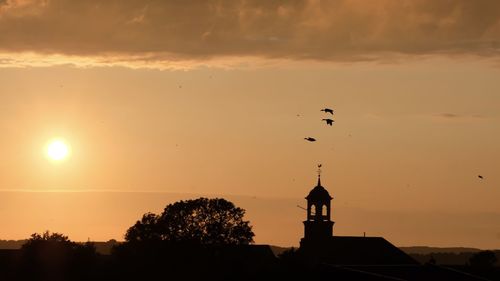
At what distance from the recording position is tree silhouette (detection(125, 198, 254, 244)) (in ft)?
498

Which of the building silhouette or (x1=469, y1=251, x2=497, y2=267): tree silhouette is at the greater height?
(x1=469, y1=251, x2=497, y2=267): tree silhouette

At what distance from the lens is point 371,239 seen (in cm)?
15075

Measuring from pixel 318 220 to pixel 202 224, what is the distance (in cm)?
1613

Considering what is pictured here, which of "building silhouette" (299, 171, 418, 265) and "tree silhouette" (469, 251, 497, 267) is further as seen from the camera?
"tree silhouette" (469, 251, 497, 267)

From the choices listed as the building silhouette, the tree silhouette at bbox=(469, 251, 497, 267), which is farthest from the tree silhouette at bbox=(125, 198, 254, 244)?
the tree silhouette at bbox=(469, 251, 497, 267)

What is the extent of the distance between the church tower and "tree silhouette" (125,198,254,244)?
11263mm

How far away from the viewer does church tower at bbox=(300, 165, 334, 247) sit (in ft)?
469

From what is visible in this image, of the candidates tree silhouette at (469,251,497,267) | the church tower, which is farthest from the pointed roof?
tree silhouette at (469,251,497,267)

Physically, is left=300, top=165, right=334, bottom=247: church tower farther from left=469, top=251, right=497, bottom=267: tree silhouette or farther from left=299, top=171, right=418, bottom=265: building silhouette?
left=469, top=251, right=497, bottom=267: tree silhouette

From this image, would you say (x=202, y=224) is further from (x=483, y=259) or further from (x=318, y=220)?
(x=483, y=259)

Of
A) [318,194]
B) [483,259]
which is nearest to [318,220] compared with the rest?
[318,194]

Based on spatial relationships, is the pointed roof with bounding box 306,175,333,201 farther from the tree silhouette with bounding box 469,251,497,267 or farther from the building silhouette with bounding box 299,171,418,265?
the tree silhouette with bounding box 469,251,497,267

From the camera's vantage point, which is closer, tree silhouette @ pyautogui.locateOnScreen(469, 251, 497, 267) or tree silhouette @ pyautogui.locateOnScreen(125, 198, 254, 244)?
tree silhouette @ pyautogui.locateOnScreen(125, 198, 254, 244)

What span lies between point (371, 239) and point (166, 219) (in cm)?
2292
